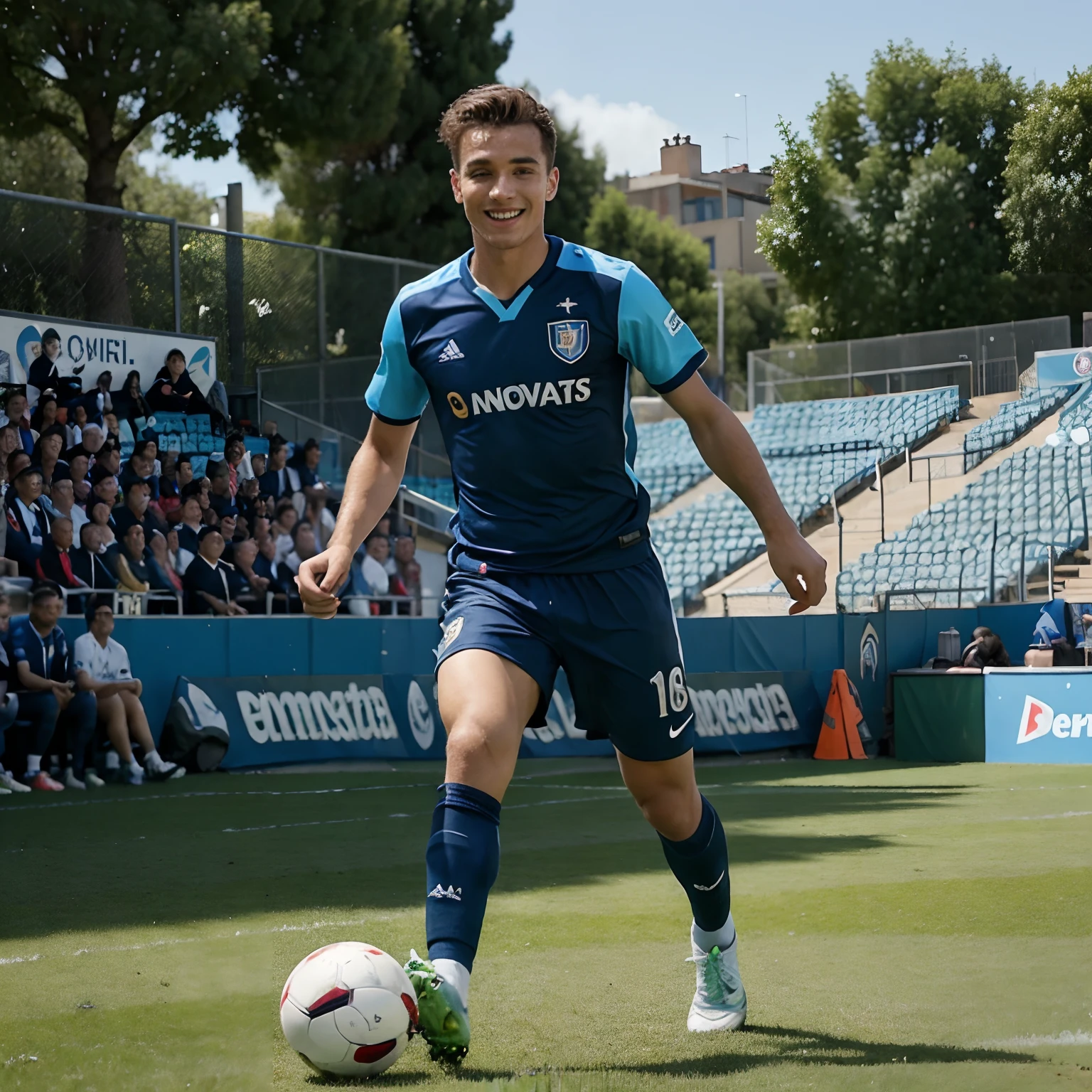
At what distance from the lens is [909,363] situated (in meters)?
36.2

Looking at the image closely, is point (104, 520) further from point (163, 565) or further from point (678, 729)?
point (678, 729)

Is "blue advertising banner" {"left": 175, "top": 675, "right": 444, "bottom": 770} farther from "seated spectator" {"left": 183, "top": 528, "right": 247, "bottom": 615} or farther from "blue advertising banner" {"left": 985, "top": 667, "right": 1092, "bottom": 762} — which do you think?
"blue advertising banner" {"left": 985, "top": 667, "right": 1092, "bottom": 762}

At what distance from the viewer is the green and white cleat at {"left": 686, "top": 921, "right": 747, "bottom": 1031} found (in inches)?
171

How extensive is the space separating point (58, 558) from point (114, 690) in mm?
2080

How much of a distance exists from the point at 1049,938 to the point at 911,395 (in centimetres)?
3093

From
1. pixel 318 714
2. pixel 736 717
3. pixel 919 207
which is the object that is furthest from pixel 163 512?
pixel 919 207

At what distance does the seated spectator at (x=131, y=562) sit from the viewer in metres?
15.1

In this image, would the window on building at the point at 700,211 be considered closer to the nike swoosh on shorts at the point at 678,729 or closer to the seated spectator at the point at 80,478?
the seated spectator at the point at 80,478

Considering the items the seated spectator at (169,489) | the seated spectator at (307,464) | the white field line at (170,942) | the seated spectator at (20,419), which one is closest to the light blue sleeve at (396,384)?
the white field line at (170,942)

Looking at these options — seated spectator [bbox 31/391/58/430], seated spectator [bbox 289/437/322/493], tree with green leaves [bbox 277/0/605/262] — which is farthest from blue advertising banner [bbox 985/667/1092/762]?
tree with green leaves [bbox 277/0/605/262]

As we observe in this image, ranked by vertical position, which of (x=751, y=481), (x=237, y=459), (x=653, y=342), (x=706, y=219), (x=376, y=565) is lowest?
(x=376, y=565)

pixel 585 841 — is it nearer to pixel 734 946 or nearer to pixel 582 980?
pixel 582 980

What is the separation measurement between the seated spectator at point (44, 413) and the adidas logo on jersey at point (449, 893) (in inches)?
539

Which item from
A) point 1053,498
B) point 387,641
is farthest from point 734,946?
point 1053,498
